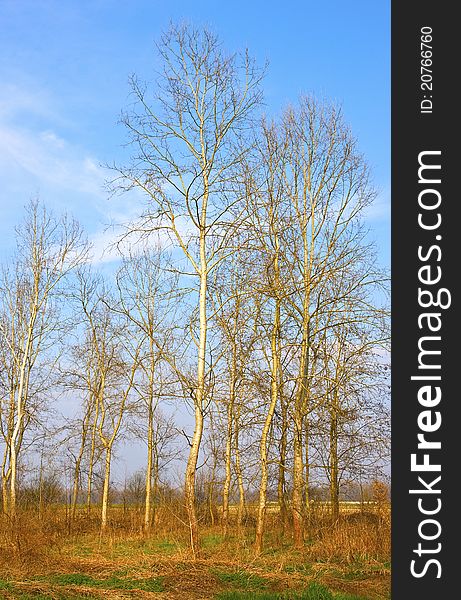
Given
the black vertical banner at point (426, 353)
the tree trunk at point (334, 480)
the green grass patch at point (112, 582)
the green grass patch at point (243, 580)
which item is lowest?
the green grass patch at point (112, 582)

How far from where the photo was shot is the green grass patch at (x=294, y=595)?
9430mm

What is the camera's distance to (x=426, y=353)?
4.98 metres

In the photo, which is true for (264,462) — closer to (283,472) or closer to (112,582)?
(283,472)

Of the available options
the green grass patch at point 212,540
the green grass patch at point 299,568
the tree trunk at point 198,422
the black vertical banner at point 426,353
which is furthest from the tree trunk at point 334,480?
the black vertical banner at point 426,353

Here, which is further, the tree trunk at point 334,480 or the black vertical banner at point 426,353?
the tree trunk at point 334,480

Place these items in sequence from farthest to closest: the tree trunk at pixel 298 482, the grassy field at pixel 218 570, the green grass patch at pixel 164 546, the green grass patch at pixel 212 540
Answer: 1. the green grass patch at pixel 212 540
2. the green grass patch at pixel 164 546
3. the tree trunk at pixel 298 482
4. the grassy field at pixel 218 570

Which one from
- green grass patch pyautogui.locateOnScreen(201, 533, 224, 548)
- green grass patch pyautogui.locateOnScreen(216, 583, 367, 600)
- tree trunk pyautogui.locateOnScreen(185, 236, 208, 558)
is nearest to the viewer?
green grass patch pyautogui.locateOnScreen(216, 583, 367, 600)

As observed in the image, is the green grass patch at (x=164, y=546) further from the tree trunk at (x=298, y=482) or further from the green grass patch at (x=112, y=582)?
the green grass patch at (x=112, y=582)

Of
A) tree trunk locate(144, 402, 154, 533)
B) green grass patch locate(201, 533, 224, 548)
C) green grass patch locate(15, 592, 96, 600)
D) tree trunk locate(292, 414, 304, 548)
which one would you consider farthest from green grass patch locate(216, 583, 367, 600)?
tree trunk locate(144, 402, 154, 533)

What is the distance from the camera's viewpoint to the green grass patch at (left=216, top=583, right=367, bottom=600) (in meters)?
9.43

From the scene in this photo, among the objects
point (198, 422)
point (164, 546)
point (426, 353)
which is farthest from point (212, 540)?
point (426, 353)

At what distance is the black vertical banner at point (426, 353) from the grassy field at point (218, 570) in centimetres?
492

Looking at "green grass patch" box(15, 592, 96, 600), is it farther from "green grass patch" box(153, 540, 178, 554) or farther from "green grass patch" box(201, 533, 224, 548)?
"green grass patch" box(201, 533, 224, 548)

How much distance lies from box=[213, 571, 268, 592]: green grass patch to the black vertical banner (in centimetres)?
571
